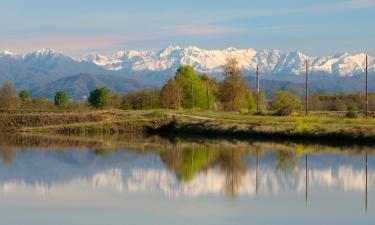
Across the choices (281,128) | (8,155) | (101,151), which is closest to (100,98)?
(281,128)

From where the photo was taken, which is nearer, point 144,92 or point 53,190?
point 53,190

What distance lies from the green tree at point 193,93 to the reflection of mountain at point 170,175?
2711 inches

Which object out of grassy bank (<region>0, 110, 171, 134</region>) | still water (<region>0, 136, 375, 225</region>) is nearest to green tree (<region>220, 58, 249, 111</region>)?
grassy bank (<region>0, 110, 171, 134</region>)

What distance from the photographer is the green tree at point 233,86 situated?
98.9 meters

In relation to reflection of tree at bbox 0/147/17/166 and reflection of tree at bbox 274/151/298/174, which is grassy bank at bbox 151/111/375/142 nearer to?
reflection of tree at bbox 274/151/298/174

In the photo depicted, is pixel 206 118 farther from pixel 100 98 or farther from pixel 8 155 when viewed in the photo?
pixel 100 98

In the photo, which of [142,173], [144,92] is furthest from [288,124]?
[144,92]

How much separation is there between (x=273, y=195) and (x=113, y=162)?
14708 mm

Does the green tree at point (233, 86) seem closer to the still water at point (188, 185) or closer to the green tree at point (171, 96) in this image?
the green tree at point (171, 96)

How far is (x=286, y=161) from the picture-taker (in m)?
38.0

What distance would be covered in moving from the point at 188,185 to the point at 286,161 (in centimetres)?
1073

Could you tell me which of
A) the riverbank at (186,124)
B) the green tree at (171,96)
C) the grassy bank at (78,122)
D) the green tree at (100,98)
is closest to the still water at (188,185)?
the riverbank at (186,124)

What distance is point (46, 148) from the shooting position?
48.1 metres

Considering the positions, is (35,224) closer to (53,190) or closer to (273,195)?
(53,190)
